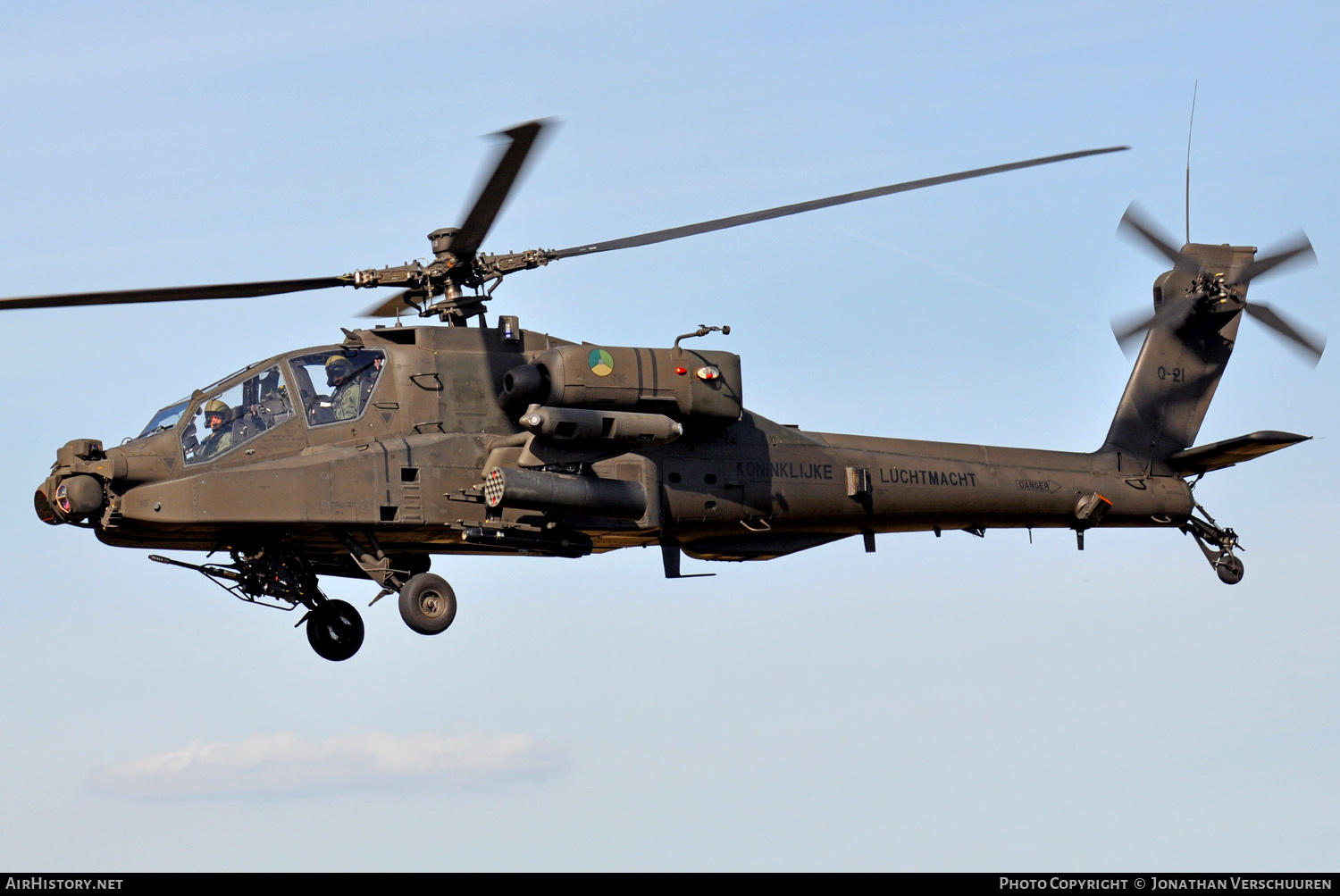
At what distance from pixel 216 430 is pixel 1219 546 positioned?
13063 mm

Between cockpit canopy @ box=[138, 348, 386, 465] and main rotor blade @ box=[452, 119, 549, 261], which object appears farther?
cockpit canopy @ box=[138, 348, 386, 465]

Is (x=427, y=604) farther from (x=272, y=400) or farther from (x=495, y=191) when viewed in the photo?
(x=495, y=191)

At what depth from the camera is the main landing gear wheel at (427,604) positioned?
19.9m

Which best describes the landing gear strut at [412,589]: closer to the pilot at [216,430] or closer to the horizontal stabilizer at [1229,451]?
the pilot at [216,430]

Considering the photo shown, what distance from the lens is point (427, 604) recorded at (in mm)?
19984

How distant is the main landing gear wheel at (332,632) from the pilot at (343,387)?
274 centimetres

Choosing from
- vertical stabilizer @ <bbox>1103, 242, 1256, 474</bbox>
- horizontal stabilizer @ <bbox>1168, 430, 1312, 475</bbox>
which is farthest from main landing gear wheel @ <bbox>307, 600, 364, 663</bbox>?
horizontal stabilizer @ <bbox>1168, 430, 1312, 475</bbox>

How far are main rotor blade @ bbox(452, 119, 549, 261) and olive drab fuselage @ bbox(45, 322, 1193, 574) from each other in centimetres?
118

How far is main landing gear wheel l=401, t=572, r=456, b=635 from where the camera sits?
782 inches

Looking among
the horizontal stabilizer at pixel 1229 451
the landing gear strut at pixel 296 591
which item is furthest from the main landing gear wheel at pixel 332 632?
the horizontal stabilizer at pixel 1229 451

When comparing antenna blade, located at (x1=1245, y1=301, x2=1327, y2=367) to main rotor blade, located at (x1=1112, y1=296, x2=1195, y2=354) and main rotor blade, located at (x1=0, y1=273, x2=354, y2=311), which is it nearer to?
main rotor blade, located at (x1=1112, y1=296, x2=1195, y2=354)

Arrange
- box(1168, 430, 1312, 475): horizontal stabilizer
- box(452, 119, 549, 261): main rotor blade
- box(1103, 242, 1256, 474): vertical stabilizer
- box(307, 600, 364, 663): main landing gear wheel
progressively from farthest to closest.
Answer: box(1103, 242, 1256, 474): vertical stabilizer < box(1168, 430, 1312, 475): horizontal stabilizer < box(307, 600, 364, 663): main landing gear wheel < box(452, 119, 549, 261): main rotor blade

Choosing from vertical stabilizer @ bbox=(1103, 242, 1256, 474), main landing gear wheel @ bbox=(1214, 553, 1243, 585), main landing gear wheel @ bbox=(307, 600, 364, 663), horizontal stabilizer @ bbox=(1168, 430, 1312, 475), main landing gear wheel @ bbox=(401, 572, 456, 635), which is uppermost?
vertical stabilizer @ bbox=(1103, 242, 1256, 474)
